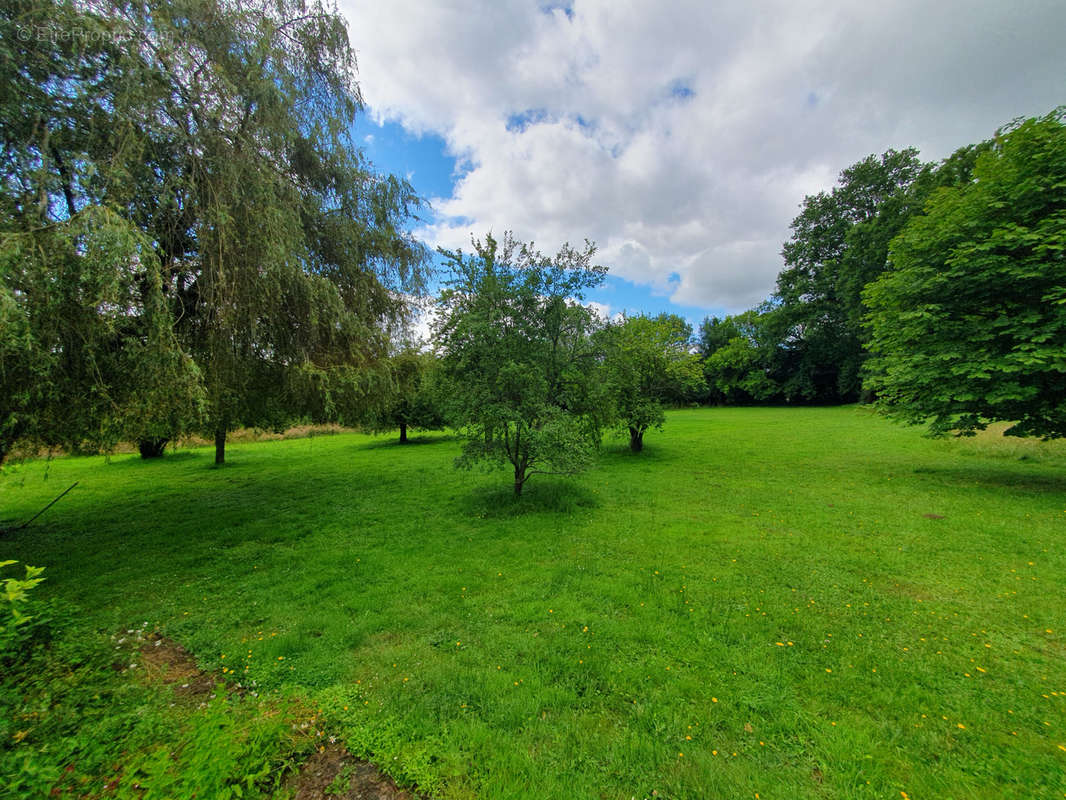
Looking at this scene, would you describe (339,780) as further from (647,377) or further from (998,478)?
(998,478)

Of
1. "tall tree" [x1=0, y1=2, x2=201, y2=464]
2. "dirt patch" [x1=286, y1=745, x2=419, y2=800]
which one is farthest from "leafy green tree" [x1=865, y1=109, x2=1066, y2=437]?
"tall tree" [x1=0, y1=2, x2=201, y2=464]

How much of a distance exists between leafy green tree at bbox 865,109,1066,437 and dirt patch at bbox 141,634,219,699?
15.3m

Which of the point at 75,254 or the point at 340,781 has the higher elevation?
the point at 75,254

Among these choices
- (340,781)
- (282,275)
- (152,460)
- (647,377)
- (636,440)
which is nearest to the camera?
(340,781)

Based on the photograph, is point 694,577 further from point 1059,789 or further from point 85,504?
point 85,504

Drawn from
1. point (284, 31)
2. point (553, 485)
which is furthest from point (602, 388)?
point (284, 31)

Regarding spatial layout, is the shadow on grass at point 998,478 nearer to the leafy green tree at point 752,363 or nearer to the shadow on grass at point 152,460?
the shadow on grass at point 152,460

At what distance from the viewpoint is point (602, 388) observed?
30.3ft

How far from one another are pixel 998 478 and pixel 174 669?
58.0 ft

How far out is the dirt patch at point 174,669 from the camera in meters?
3.51

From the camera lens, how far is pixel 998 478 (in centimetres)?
1024

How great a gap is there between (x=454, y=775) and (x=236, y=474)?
665 inches

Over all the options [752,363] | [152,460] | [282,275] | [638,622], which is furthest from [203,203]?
[752,363]

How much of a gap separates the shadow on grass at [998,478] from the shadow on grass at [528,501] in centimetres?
1009
